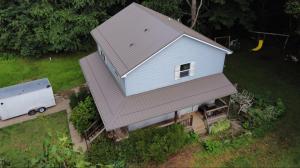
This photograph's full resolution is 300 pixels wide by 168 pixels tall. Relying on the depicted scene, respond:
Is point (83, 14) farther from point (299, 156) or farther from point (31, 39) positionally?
point (299, 156)

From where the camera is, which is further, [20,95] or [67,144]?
[20,95]

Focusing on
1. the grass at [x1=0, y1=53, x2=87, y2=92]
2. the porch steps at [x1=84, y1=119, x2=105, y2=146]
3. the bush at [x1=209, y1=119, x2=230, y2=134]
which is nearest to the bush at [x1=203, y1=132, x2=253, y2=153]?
the bush at [x1=209, y1=119, x2=230, y2=134]

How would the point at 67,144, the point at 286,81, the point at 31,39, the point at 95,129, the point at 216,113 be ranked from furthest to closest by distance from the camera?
the point at 31,39 < the point at 286,81 < the point at 216,113 < the point at 95,129 < the point at 67,144

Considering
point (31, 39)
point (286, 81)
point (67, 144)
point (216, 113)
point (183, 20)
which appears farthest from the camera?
point (183, 20)

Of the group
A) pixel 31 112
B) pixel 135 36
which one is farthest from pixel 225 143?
pixel 31 112

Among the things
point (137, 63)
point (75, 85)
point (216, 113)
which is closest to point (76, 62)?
point (75, 85)

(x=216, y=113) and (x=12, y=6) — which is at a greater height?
(x=12, y=6)

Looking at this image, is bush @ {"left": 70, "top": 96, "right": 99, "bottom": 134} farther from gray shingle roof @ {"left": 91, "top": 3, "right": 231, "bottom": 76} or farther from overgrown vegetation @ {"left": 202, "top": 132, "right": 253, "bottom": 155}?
overgrown vegetation @ {"left": 202, "top": 132, "right": 253, "bottom": 155}
